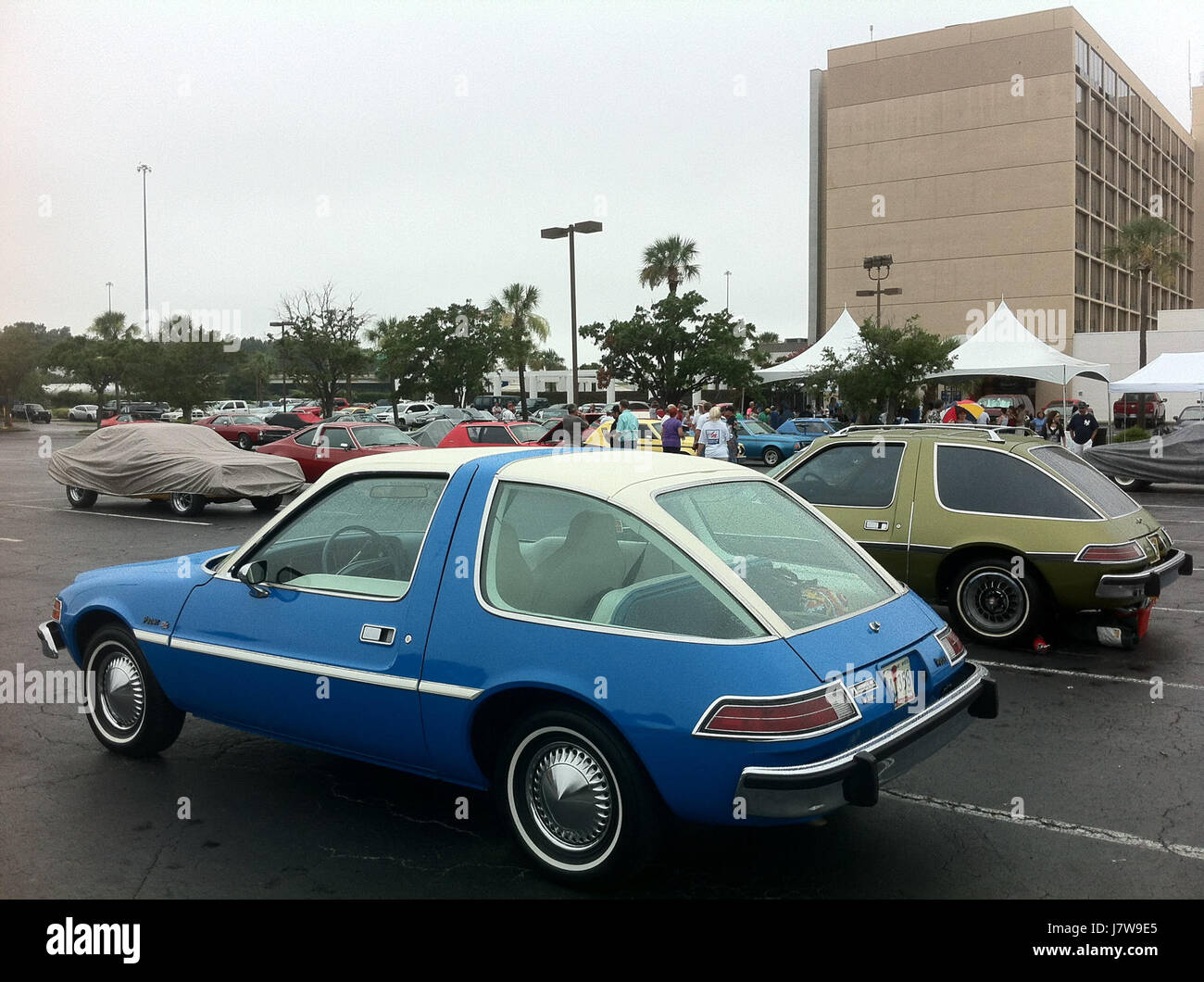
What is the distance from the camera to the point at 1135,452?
20.0 m

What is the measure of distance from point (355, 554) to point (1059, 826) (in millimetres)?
3275

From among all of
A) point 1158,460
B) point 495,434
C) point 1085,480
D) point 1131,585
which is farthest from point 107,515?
point 1158,460

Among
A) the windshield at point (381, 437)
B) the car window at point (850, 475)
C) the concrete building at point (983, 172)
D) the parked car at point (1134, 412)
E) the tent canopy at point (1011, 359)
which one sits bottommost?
the car window at point (850, 475)

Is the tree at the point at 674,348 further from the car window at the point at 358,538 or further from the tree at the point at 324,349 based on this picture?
the car window at the point at 358,538

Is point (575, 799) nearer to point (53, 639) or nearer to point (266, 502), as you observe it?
point (53, 639)

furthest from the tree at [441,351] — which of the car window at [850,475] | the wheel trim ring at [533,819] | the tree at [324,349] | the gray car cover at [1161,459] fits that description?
the wheel trim ring at [533,819]

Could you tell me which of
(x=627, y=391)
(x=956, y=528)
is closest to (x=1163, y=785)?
(x=956, y=528)

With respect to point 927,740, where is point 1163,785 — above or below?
below

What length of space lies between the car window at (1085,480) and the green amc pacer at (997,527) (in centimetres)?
1

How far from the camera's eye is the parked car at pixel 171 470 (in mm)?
16234

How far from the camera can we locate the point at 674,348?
3997 centimetres
